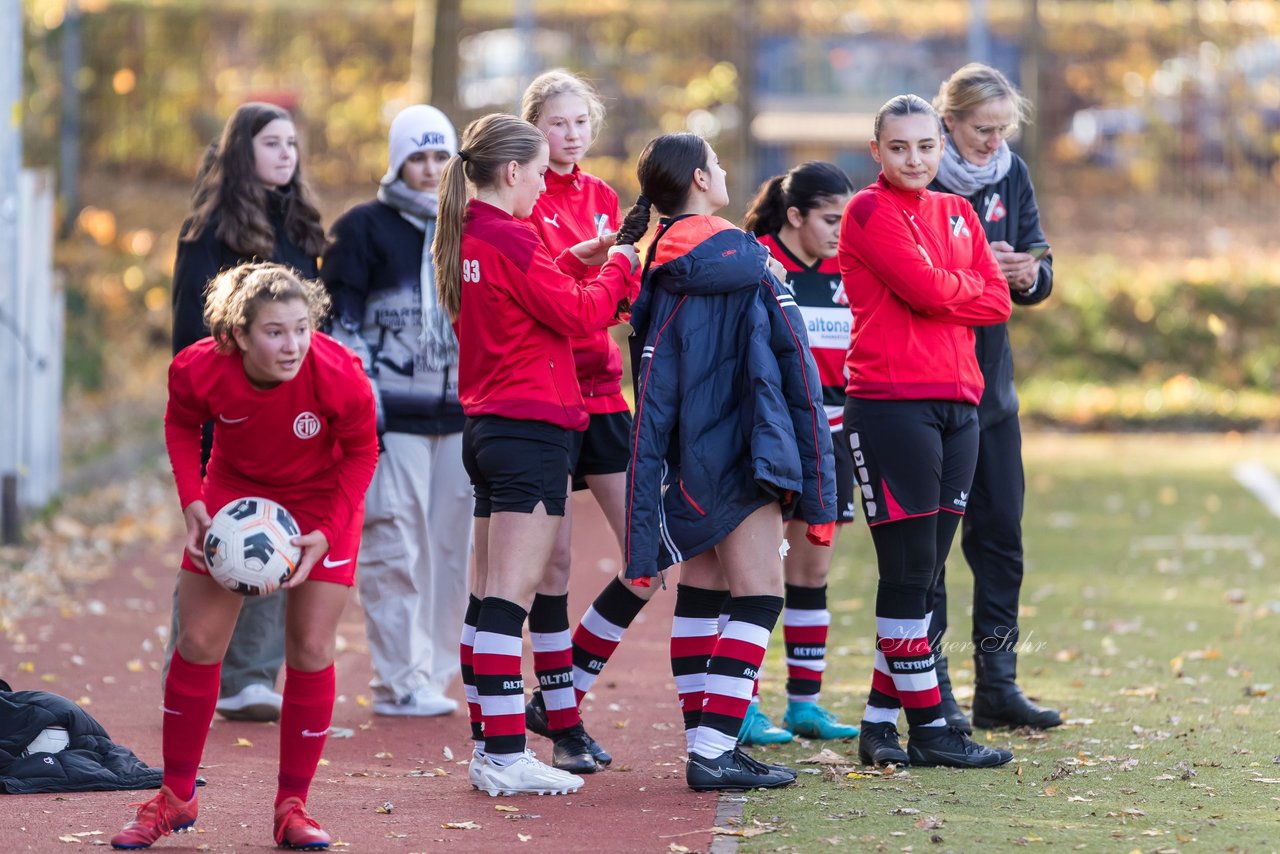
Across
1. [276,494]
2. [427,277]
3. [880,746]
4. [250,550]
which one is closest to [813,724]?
[880,746]

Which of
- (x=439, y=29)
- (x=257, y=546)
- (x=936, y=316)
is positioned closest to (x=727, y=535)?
(x=936, y=316)

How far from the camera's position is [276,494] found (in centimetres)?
524

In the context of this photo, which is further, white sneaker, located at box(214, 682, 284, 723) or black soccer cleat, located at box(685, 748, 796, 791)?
white sneaker, located at box(214, 682, 284, 723)

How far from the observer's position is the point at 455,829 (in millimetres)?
5410

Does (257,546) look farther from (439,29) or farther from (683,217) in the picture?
(439,29)

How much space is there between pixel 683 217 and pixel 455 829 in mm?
2024

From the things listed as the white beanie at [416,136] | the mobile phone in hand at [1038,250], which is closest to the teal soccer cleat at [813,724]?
the mobile phone in hand at [1038,250]

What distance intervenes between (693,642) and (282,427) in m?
1.68

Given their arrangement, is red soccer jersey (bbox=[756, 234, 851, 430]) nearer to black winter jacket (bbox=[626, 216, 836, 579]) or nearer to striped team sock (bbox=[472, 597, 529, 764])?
black winter jacket (bbox=[626, 216, 836, 579])

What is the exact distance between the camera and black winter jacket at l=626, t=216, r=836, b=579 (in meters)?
5.70

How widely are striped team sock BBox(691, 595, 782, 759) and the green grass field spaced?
0.73ft

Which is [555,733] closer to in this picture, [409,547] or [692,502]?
[692,502]

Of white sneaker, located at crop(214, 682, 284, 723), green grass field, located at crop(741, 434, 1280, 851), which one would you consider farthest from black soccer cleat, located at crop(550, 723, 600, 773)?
white sneaker, located at crop(214, 682, 284, 723)

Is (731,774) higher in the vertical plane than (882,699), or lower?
lower
